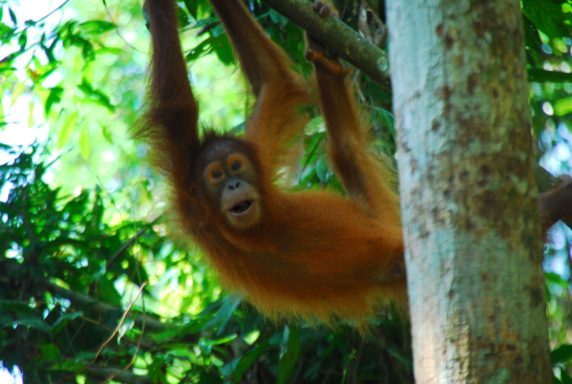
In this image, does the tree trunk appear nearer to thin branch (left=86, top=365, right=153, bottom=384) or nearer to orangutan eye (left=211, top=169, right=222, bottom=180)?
orangutan eye (left=211, top=169, right=222, bottom=180)

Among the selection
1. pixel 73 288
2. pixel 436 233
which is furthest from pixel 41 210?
pixel 436 233

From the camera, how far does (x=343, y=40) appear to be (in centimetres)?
348

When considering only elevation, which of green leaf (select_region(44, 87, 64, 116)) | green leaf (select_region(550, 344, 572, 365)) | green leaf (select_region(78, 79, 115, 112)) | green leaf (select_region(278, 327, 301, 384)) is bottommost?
green leaf (select_region(550, 344, 572, 365))

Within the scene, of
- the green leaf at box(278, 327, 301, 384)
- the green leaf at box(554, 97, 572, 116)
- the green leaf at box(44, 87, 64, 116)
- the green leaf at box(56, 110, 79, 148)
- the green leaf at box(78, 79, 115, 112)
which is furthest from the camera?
the green leaf at box(56, 110, 79, 148)

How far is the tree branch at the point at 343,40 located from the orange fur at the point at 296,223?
476 millimetres

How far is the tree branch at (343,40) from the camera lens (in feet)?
11.2

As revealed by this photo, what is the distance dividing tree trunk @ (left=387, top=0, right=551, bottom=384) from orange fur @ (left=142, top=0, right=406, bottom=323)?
1.89 m

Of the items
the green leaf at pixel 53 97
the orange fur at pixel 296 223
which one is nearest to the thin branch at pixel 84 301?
the orange fur at pixel 296 223

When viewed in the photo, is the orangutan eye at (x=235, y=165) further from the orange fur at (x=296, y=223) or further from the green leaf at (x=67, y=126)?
the green leaf at (x=67, y=126)

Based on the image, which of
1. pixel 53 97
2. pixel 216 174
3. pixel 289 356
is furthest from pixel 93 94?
pixel 289 356

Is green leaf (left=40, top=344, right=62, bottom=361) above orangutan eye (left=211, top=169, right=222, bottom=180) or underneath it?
underneath

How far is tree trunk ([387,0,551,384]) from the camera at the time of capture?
6.38 feet

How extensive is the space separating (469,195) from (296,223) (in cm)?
222

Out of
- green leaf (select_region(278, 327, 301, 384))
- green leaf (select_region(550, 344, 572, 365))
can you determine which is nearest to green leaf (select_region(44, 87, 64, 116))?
green leaf (select_region(278, 327, 301, 384))
